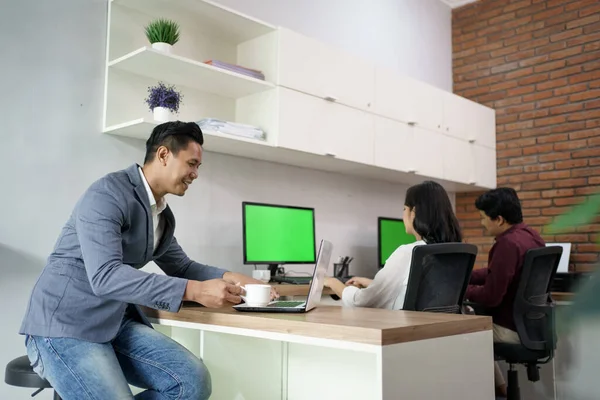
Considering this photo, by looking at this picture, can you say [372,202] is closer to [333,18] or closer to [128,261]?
[333,18]

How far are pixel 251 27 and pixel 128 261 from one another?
1.86 m

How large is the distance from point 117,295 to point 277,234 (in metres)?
1.84

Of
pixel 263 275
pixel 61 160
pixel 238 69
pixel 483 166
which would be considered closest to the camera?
pixel 61 160

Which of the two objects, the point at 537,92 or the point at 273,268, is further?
Answer: the point at 537,92

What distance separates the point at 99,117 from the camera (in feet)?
9.01

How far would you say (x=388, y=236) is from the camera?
4.06 meters

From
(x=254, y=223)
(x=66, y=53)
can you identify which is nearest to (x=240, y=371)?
(x=254, y=223)

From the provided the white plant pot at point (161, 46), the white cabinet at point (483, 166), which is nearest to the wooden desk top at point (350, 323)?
the white plant pot at point (161, 46)

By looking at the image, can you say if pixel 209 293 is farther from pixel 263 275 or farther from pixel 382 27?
pixel 382 27

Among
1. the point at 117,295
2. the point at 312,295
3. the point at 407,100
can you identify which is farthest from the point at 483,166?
the point at 117,295

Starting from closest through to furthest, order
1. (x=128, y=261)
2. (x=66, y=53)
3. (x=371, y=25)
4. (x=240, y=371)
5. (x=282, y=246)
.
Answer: (x=128, y=261) → (x=240, y=371) → (x=66, y=53) → (x=282, y=246) → (x=371, y=25)

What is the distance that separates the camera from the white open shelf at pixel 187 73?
2637 millimetres

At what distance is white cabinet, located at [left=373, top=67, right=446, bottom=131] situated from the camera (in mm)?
3744

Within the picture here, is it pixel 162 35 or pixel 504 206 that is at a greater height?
pixel 162 35
